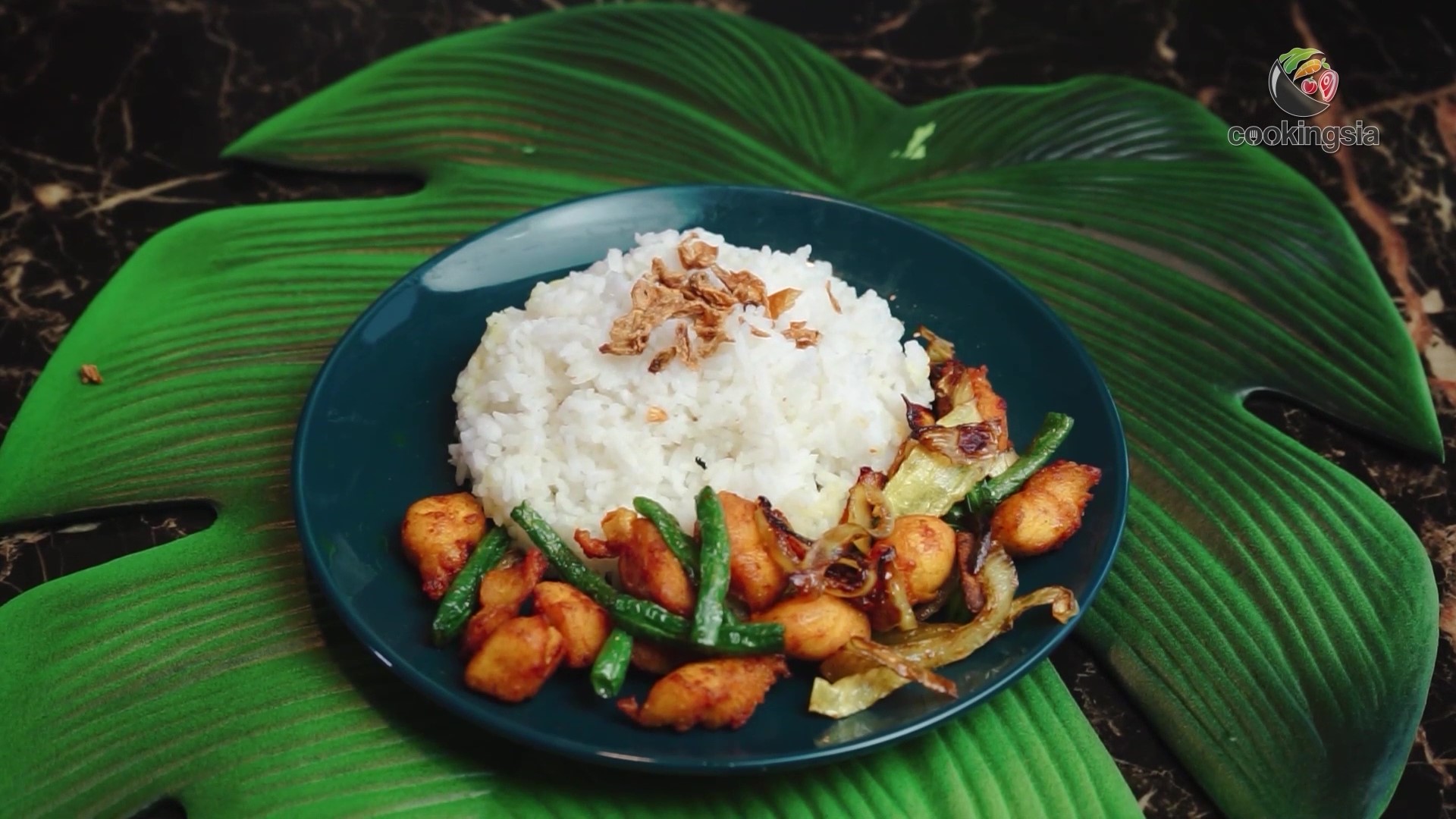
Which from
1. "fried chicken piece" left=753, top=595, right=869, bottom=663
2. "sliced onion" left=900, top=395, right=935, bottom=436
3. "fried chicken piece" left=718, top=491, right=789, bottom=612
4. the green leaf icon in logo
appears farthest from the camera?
the green leaf icon in logo

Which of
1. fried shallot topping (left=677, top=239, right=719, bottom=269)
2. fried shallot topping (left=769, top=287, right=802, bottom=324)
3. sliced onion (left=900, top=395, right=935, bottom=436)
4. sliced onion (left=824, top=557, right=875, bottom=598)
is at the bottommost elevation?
sliced onion (left=824, top=557, right=875, bottom=598)

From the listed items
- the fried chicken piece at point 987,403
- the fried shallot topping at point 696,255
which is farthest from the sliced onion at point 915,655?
the fried shallot topping at point 696,255

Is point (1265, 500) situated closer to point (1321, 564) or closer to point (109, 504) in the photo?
point (1321, 564)

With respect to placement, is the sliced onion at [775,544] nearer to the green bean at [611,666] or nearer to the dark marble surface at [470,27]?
the green bean at [611,666]

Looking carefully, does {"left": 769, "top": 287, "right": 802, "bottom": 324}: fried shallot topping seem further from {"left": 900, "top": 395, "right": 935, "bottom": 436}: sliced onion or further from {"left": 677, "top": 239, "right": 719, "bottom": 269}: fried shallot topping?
{"left": 900, "top": 395, "right": 935, "bottom": 436}: sliced onion

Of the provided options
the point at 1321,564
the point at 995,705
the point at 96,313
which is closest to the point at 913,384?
the point at 995,705

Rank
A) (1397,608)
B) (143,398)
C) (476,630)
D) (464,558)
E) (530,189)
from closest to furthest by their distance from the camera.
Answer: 1. (476,630)
2. (464,558)
3. (1397,608)
4. (143,398)
5. (530,189)

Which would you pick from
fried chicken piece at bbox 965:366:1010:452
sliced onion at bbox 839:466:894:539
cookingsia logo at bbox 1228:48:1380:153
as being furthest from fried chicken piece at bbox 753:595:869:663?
cookingsia logo at bbox 1228:48:1380:153
